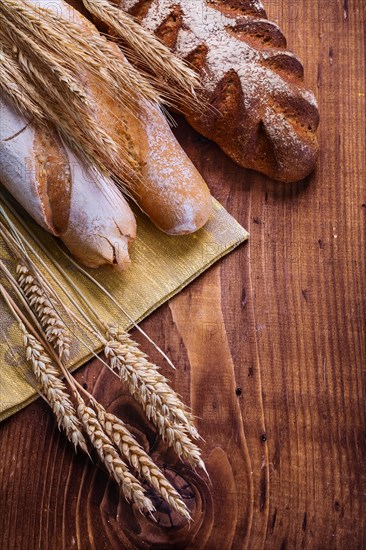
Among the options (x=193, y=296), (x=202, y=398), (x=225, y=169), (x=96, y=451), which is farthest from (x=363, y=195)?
(x=96, y=451)

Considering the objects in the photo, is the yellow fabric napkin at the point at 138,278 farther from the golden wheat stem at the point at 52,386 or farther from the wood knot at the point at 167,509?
the wood knot at the point at 167,509

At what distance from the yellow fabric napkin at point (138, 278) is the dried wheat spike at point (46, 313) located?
2.1 inches

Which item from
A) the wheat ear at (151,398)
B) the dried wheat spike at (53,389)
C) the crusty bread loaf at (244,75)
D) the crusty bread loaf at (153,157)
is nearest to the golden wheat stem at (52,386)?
the dried wheat spike at (53,389)

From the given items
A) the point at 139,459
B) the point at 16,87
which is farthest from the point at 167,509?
the point at 16,87

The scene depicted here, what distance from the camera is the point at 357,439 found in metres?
1.38

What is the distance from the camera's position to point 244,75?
137cm

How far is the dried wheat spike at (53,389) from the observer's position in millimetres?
1270

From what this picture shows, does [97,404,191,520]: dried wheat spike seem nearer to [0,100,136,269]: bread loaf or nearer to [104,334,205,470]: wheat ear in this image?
[104,334,205,470]: wheat ear

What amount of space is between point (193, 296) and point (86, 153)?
0.40 metres

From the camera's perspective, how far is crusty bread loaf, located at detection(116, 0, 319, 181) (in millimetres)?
1376

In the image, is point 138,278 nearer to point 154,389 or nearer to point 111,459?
point 154,389

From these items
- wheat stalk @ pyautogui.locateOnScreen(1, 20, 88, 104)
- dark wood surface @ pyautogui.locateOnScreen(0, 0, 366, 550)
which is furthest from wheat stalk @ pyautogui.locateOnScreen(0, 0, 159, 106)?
dark wood surface @ pyautogui.locateOnScreen(0, 0, 366, 550)

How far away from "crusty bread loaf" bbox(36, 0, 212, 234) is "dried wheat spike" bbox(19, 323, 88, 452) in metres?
0.38

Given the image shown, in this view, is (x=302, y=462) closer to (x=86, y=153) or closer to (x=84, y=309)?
(x=84, y=309)
